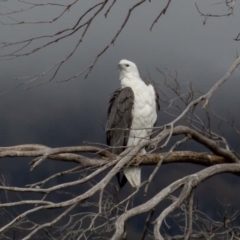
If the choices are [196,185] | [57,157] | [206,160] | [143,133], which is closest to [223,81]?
[196,185]

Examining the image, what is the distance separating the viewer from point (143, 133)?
20.2ft

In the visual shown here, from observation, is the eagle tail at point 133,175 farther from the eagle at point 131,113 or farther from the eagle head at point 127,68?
the eagle head at point 127,68

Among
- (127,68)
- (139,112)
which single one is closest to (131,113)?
(139,112)

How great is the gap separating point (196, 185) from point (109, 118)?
219cm

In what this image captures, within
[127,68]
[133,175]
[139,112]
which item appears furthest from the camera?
[127,68]

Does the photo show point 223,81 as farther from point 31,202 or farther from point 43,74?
point 31,202

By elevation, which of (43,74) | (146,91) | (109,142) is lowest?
(109,142)

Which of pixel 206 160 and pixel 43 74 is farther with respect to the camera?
pixel 206 160

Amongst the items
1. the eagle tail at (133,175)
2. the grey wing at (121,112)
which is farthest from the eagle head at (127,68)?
the eagle tail at (133,175)

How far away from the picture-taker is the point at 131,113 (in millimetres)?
6105

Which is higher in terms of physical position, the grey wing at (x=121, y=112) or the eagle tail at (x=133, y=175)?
the grey wing at (x=121, y=112)

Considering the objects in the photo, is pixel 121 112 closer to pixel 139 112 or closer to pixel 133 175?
pixel 139 112

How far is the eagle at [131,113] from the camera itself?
6.05m

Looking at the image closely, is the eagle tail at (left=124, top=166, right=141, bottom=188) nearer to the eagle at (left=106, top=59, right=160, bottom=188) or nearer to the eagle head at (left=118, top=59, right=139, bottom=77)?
the eagle at (left=106, top=59, right=160, bottom=188)
